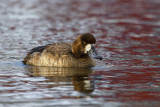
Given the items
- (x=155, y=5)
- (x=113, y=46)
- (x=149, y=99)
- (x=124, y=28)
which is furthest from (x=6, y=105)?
(x=155, y=5)

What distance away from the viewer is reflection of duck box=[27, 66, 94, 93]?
35.0 feet

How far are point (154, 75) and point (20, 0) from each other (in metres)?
24.6

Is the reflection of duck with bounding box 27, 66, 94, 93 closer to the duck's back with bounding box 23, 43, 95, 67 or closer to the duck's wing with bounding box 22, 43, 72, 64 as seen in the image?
the duck's back with bounding box 23, 43, 95, 67

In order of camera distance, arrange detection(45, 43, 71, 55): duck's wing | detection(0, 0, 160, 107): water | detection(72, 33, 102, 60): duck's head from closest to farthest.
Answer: detection(0, 0, 160, 107): water → detection(72, 33, 102, 60): duck's head → detection(45, 43, 71, 55): duck's wing

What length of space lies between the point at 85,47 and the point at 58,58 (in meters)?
0.91

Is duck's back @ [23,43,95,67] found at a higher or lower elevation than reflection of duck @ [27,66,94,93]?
higher

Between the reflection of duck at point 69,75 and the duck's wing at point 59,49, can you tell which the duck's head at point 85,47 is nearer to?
the duck's wing at point 59,49

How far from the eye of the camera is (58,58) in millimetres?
13422

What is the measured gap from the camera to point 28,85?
10766 millimetres

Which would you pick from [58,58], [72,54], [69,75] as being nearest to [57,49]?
[58,58]

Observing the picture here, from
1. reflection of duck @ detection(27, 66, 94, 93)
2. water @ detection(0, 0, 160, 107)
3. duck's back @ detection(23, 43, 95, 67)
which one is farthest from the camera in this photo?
duck's back @ detection(23, 43, 95, 67)

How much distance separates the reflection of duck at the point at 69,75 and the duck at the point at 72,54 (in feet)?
0.81

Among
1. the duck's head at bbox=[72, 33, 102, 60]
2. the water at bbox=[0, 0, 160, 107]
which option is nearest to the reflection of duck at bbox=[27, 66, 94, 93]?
the water at bbox=[0, 0, 160, 107]

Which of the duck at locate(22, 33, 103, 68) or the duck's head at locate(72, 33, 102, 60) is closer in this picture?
the duck's head at locate(72, 33, 102, 60)
